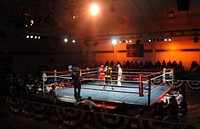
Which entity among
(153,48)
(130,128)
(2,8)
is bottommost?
(130,128)

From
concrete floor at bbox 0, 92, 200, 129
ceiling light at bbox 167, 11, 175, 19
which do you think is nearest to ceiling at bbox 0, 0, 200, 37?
ceiling light at bbox 167, 11, 175, 19

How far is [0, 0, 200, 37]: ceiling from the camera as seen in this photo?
394 inches

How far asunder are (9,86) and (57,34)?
22.9 feet

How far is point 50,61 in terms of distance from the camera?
1925 centimetres

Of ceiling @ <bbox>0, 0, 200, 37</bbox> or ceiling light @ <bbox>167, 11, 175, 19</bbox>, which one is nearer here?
ceiling @ <bbox>0, 0, 200, 37</bbox>

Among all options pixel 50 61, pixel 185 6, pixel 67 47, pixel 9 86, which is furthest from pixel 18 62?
pixel 185 6

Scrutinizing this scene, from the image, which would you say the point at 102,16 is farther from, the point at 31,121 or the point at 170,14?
the point at 31,121

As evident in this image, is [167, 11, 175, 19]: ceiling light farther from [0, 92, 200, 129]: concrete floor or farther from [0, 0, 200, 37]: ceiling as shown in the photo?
[0, 92, 200, 129]: concrete floor

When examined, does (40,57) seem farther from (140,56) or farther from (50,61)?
(140,56)

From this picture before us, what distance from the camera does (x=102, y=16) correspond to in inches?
561

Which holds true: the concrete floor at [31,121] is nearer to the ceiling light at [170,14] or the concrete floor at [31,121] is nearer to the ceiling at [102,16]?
the ceiling at [102,16]

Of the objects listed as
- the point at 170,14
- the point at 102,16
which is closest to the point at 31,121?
the point at 102,16

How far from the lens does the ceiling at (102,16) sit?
1002 centimetres

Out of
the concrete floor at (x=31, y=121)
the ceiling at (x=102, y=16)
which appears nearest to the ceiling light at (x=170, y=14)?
the ceiling at (x=102, y=16)
